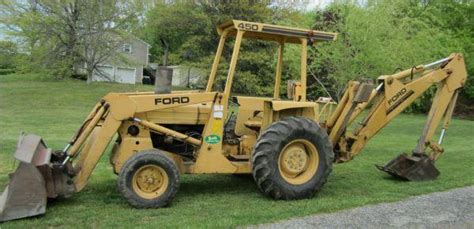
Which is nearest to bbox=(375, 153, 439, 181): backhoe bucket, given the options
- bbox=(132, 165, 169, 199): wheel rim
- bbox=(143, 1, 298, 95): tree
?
bbox=(132, 165, 169, 199): wheel rim

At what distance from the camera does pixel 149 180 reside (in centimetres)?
740

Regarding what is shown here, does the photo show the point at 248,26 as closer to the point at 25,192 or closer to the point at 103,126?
the point at 103,126

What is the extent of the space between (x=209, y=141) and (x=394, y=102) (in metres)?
3.48

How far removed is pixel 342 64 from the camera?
20.8m

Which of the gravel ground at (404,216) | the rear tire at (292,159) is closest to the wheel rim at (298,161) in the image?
the rear tire at (292,159)

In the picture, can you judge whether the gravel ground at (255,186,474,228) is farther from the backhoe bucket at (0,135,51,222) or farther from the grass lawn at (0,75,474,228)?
the backhoe bucket at (0,135,51,222)

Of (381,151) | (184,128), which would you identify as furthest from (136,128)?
(381,151)

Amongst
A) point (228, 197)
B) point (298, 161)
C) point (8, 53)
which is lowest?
point (228, 197)

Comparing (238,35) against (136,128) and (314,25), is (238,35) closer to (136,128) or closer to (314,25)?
(136,128)

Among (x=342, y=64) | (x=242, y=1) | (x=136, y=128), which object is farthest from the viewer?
(x=242, y=1)

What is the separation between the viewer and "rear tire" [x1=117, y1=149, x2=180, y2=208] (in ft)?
23.8

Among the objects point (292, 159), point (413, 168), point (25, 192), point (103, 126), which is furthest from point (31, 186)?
point (413, 168)

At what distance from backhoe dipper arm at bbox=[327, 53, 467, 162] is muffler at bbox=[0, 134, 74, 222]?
4.37 metres

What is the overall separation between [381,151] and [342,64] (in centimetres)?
643
